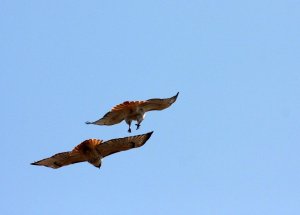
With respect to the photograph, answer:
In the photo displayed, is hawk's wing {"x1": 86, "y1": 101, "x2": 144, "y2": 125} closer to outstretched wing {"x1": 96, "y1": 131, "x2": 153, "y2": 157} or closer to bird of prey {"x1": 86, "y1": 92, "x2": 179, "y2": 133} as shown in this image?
bird of prey {"x1": 86, "y1": 92, "x2": 179, "y2": 133}

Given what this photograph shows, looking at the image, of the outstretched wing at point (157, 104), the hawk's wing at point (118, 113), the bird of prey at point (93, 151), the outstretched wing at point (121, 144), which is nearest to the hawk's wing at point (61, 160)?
the bird of prey at point (93, 151)

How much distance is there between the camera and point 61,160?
3800cm

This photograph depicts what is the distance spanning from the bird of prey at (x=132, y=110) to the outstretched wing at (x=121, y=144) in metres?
0.72

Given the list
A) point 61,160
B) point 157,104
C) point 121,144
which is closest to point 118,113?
point 121,144

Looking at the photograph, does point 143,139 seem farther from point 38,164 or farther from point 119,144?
point 38,164

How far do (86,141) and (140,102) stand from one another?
193 cm

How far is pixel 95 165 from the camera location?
3812cm

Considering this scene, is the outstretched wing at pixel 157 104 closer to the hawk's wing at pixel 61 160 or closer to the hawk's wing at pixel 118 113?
the hawk's wing at pixel 118 113

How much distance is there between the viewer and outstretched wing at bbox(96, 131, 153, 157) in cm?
3741

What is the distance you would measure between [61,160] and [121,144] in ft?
5.76

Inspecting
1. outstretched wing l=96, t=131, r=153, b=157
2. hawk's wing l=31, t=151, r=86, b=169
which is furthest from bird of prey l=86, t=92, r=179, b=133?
hawk's wing l=31, t=151, r=86, b=169

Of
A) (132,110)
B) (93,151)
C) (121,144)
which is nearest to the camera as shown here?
(93,151)

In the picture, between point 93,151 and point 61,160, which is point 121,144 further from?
point 61,160

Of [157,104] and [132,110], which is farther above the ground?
[157,104]
